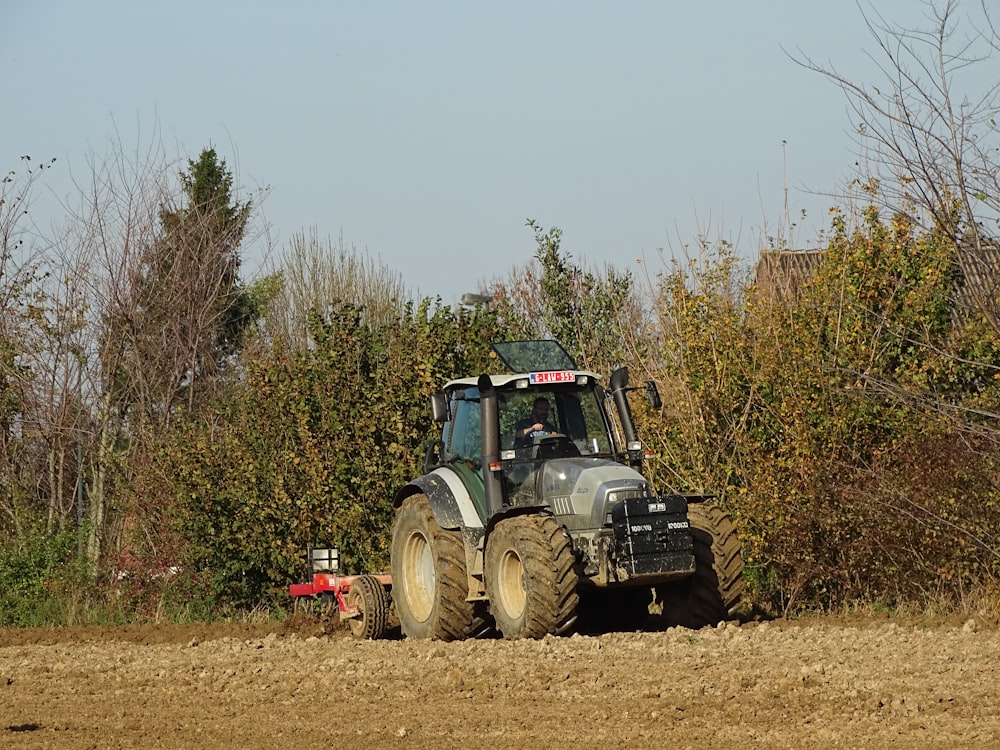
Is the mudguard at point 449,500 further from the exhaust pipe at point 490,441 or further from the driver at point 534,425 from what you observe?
the driver at point 534,425

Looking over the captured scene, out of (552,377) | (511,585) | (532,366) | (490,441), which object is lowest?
(511,585)

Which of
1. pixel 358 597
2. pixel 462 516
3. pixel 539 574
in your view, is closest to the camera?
pixel 539 574

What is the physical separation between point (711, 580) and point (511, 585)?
157cm

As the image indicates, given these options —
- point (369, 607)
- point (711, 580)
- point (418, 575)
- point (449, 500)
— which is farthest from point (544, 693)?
point (369, 607)

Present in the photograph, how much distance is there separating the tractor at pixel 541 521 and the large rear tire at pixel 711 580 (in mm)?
11

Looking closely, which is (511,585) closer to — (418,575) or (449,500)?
(449,500)

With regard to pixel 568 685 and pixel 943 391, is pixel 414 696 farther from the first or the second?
pixel 943 391

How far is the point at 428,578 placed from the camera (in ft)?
39.4

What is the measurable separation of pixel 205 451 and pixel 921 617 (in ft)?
27.0

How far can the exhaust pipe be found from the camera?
10.9 m

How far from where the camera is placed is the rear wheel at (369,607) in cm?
1223

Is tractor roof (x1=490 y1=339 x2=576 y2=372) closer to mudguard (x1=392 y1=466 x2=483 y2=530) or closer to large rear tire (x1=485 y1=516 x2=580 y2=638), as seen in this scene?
mudguard (x1=392 y1=466 x2=483 y2=530)

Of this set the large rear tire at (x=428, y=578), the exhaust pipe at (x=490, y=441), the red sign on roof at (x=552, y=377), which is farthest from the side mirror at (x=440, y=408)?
the large rear tire at (x=428, y=578)

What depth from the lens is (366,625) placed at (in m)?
12.2
